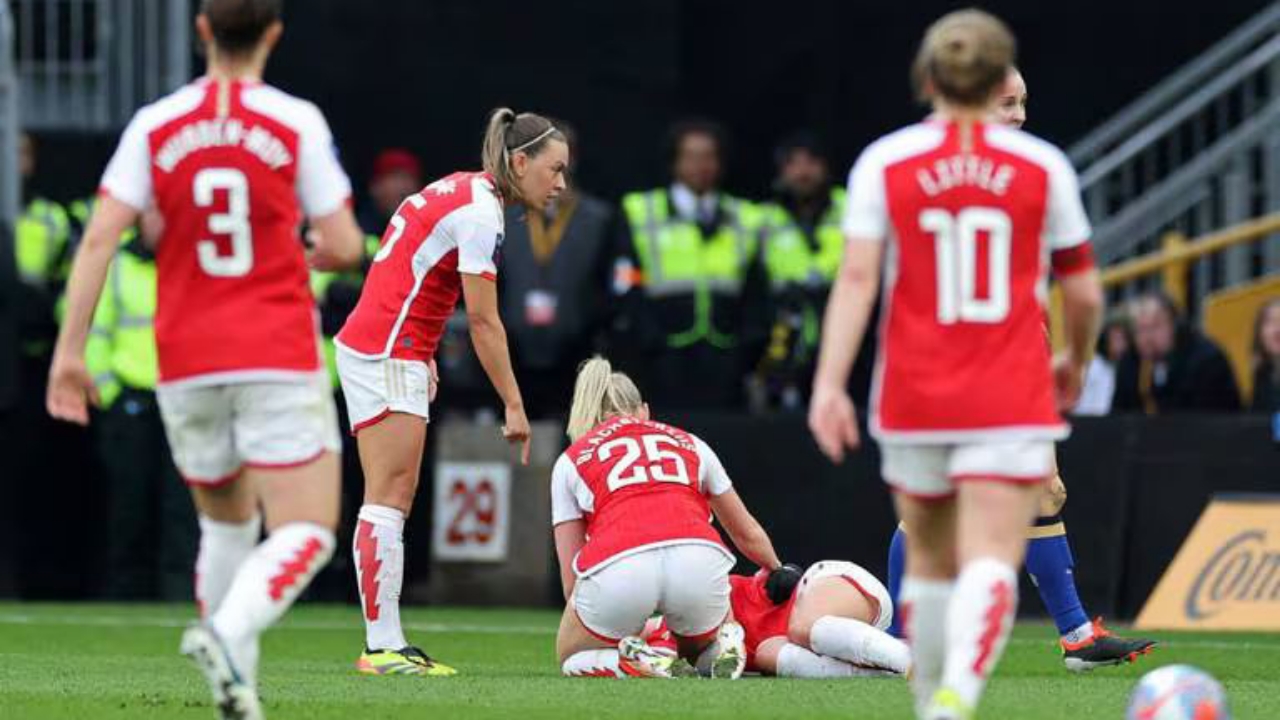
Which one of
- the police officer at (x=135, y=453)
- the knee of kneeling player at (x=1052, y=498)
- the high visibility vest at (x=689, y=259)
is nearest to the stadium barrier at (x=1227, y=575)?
the high visibility vest at (x=689, y=259)

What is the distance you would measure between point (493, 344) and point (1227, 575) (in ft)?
16.2

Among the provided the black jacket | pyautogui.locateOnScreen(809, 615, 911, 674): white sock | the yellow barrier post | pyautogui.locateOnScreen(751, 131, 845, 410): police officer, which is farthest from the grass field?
the yellow barrier post

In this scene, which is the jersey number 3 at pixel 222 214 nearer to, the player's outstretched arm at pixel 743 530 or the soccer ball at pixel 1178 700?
the soccer ball at pixel 1178 700

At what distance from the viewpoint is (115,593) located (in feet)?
50.3

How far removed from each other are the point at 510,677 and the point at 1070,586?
6.69 ft

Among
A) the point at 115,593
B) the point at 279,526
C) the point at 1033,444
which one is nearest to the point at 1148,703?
the point at 1033,444

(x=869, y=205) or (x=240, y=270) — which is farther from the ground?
(x=869, y=205)

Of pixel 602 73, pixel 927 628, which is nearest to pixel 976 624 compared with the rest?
pixel 927 628

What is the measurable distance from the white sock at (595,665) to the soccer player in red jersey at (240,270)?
2.86m

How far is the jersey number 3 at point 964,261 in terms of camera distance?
21.2ft

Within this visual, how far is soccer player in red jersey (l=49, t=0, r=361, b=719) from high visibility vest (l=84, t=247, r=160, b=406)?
824 centimetres

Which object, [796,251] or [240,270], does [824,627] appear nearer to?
[240,270]

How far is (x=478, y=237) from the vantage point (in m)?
9.58

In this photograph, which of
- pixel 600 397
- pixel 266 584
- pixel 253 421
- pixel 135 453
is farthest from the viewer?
pixel 135 453
